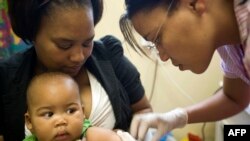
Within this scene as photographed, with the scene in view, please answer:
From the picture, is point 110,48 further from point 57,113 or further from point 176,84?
point 176,84

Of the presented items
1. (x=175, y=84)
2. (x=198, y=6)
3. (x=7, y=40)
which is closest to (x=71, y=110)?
(x=198, y=6)

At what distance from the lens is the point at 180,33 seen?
0.89 metres

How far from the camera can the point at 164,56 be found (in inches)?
39.3

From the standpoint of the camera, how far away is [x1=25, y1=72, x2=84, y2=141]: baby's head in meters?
1.16

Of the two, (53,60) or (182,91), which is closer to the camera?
(53,60)

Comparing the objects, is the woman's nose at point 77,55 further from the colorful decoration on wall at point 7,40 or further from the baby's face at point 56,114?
the colorful decoration on wall at point 7,40

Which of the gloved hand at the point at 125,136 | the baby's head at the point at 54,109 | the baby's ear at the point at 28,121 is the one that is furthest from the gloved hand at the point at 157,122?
the baby's ear at the point at 28,121

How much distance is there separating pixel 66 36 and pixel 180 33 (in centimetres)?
47

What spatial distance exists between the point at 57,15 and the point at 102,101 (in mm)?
383

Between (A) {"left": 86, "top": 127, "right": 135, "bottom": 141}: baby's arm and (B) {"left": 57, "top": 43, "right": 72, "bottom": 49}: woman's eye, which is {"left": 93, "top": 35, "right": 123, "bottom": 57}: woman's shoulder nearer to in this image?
(B) {"left": 57, "top": 43, "right": 72, "bottom": 49}: woman's eye

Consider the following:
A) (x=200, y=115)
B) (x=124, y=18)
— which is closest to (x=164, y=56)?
(x=124, y=18)

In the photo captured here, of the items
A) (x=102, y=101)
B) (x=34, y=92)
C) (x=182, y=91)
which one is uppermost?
(x=34, y=92)

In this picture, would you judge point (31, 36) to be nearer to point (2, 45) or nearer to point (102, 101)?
point (102, 101)

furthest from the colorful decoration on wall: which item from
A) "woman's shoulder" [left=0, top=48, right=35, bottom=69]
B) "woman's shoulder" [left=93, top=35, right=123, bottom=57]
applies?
"woman's shoulder" [left=93, top=35, right=123, bottom=57]
